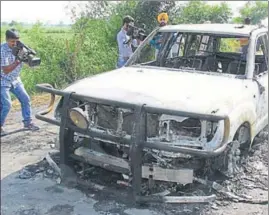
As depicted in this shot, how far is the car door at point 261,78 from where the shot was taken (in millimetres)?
4387

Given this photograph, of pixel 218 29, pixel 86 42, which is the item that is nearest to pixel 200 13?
pixel 86 42

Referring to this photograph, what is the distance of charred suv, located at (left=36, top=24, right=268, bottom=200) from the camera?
3.35 m

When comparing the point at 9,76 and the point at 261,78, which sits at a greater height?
the point at 9,76

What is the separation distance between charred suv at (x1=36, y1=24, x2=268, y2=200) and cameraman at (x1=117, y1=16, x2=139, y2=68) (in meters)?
1.50

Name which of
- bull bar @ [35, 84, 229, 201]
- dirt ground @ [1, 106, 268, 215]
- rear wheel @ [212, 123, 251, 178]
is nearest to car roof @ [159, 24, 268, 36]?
rear wheel @ [212, 123, 251, 178]

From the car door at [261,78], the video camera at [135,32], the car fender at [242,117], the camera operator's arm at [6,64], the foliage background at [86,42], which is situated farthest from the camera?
the foliage background at [86,42]

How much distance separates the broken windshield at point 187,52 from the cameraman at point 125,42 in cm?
96

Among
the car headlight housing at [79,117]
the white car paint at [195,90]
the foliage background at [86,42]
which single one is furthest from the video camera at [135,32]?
the car headlight housing at [79,117]

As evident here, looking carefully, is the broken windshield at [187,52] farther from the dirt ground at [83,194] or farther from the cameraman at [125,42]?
the dirt ground at [83,194]

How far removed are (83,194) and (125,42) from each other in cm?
303

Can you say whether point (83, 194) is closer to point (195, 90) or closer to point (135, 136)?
point (135, 136)

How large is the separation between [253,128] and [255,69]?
70 cm

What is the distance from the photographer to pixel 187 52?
16.8 feet

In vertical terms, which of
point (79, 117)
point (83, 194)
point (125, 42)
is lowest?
point (83, 194)
